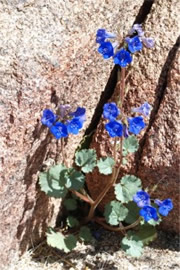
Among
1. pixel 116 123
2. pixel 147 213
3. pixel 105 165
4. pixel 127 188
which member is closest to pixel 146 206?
pixel 147 213

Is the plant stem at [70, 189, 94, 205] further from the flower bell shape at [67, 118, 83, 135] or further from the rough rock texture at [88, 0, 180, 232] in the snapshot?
the flower bell shape at [67, 118, 83, 135]


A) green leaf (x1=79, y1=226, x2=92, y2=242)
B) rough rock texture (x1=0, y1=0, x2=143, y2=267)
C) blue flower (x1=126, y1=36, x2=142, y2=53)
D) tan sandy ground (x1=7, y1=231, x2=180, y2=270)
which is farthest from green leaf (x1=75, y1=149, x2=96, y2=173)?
blue flower (x1=126, y1=36, x2=142, y2=53)

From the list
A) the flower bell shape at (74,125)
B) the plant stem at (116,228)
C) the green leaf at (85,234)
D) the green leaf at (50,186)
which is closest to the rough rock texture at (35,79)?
the green leaf at (50,186)

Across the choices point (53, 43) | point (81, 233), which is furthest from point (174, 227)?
point (53, 43)

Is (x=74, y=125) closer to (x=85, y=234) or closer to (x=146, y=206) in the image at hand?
(x=146, y=206)

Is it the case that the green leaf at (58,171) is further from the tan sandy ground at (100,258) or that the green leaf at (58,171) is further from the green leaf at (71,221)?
the tan sandy ground at (100,258)
